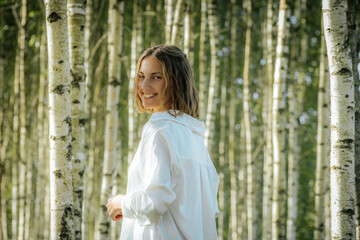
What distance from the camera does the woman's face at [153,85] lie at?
1731 mm

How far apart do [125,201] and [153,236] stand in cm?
19

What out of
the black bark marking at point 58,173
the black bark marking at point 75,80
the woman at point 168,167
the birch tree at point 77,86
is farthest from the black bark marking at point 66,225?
the black bark marking at point 75,80

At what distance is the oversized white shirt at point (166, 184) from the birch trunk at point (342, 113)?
941 mm

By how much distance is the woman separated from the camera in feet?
4.96

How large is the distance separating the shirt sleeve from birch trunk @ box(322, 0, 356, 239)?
1164mm

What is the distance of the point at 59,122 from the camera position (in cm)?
216

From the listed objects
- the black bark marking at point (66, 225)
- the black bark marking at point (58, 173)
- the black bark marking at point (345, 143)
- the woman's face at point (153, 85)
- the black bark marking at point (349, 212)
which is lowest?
the black bark marking at point (66, 225)

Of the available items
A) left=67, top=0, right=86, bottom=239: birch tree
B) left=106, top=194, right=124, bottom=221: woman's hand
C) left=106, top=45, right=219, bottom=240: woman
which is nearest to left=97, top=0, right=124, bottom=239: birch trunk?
left=67, top=0, right=86, bottom=239: birch tree

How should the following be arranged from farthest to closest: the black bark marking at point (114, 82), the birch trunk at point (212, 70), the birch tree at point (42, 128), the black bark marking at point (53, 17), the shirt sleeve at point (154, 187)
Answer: the birch tree at point (42, 128) → the birch trunk at point (212, 70) → the black bark marking at point (114, 82) → the black bark marking at point (53, 17) → the shirt sleeve at point (154, 187)

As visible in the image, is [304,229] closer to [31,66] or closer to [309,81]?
[309,81]

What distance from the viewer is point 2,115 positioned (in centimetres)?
675

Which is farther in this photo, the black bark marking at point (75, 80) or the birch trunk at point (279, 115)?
the birch trunk at point (279, 115)

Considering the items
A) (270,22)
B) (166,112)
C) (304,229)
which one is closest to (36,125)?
(270,22)

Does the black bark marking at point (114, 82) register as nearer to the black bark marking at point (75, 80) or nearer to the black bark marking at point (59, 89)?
the black bark marking at point (75, 80)
